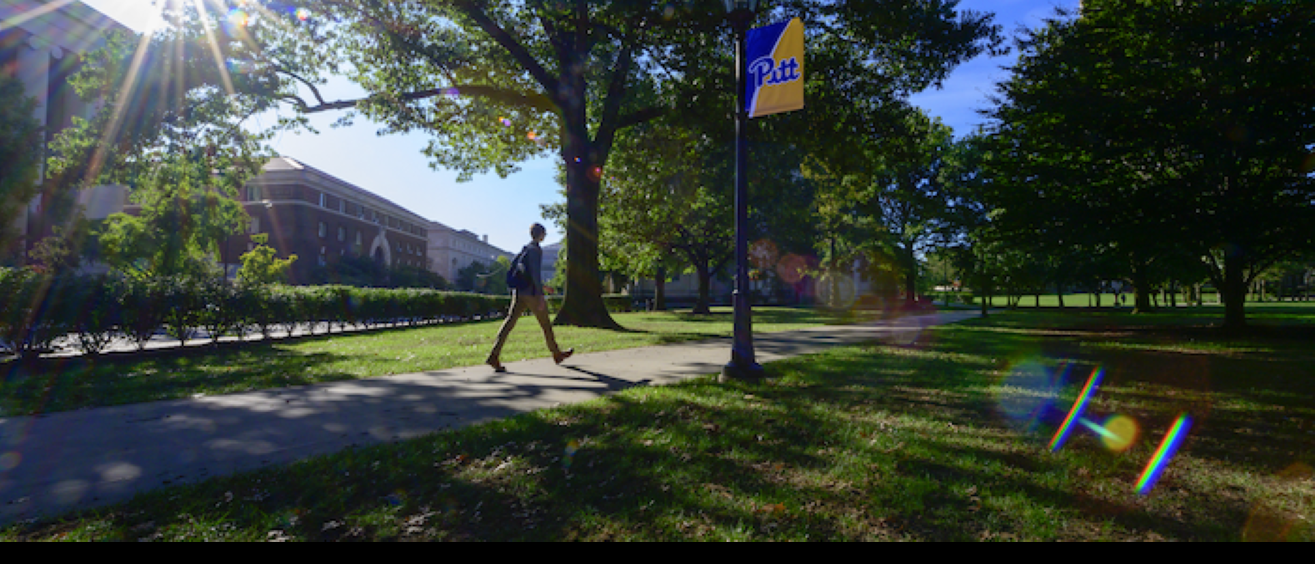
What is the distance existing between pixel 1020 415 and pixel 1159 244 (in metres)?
11.8

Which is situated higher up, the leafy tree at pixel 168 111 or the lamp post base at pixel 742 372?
the leafy tree at pixel 168 111

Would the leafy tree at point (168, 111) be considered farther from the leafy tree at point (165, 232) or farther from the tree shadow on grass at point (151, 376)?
the leafy tree at point (165, 232)

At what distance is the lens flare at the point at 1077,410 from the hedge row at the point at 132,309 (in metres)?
12.3

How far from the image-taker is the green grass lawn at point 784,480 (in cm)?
269

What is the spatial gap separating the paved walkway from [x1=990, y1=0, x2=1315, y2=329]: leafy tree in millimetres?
10656

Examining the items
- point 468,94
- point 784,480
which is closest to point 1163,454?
point 784,480

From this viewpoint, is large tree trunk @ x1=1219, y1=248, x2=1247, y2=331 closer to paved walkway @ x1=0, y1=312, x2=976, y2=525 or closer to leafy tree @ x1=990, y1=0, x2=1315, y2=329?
leafy tree @ x1=990, y1=0, x2=1315, y2=329

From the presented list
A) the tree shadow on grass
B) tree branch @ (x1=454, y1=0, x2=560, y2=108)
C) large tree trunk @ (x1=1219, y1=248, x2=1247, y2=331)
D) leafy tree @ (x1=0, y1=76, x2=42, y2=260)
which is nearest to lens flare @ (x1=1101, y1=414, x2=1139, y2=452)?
the tree shadow on grass

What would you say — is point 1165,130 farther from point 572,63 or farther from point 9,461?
point 9,461

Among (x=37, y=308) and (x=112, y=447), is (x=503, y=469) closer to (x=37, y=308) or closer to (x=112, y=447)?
(x=112, y=447)

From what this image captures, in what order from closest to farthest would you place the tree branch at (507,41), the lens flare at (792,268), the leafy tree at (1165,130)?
the leafy tree at (1165,130) < the tree branch at (507,41) < the lens flare at (792,268)

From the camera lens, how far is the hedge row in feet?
27.6

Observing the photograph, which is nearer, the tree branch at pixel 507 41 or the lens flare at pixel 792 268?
the tree branch at pixel 507 41

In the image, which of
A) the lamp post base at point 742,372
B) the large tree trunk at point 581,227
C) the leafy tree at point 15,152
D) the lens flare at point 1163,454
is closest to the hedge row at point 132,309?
the large tree trunk at point 581,227
